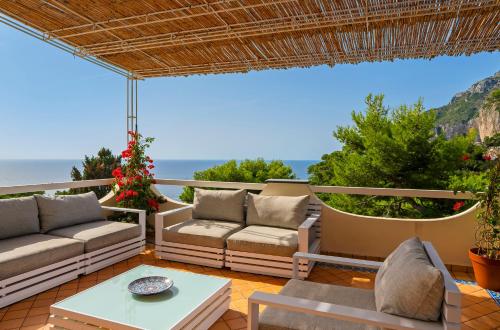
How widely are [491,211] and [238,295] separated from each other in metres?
2.79

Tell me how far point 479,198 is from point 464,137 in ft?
17.6

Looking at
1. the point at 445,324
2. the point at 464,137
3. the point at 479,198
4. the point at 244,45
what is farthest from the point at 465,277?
the point at 464,137

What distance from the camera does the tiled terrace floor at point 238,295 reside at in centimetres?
271

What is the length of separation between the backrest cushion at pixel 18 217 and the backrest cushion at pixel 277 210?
240 centimetres

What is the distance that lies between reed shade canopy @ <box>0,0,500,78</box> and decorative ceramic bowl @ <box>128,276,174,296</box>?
2594 millimetres

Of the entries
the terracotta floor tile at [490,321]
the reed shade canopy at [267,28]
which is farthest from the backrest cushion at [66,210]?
the terracotta floor tile at [490,321]

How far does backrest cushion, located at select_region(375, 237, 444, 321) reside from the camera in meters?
1.59

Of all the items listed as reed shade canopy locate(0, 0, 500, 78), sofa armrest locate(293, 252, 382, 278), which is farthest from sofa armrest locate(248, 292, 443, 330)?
reed shade canopy locate(0, 0, 500, 78)

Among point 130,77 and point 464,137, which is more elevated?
point 130,77

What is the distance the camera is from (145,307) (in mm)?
2273

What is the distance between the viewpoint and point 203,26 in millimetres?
3902

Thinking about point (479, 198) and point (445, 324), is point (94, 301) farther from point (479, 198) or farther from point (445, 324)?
point (479, 198)

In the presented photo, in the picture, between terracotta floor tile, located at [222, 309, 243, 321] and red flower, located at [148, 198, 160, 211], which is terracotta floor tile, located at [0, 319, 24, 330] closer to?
terracotta floor tile, located at [222, 309, 243, 321]

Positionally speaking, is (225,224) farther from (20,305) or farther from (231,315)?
(20,305)
